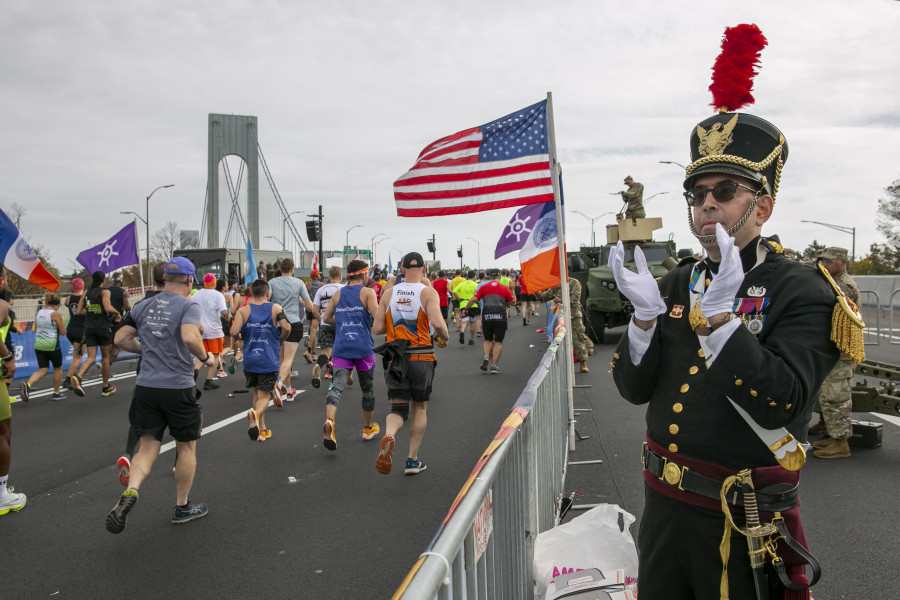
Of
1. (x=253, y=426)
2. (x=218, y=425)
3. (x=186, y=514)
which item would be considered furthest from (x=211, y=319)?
(x=186, y=514)

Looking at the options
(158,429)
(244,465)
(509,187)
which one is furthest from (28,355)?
(509,187)

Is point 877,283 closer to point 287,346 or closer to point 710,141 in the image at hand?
point 287,346

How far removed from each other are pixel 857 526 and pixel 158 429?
4.96 meters

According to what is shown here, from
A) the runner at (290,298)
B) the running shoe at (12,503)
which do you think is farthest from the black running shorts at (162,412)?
the runner at (290,298)

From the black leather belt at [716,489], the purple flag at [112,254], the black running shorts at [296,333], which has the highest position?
the purple flag at [112,254]

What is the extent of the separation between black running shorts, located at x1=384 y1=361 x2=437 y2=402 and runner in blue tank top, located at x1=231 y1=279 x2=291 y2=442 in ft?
6.30

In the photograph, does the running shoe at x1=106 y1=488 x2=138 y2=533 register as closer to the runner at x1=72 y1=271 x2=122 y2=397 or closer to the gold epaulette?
the gold epaulette

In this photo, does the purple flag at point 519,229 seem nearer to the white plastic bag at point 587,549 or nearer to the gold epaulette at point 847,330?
the white plastic bag at point 587,549

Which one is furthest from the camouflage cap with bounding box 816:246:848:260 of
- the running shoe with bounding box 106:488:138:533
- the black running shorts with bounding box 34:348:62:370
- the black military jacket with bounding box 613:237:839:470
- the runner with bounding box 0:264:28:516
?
the black running shorts with bounding box 34:348:62:370

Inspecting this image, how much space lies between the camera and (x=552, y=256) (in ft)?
22.3

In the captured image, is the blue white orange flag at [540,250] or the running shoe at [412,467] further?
the blue white orange flag at [540,250]

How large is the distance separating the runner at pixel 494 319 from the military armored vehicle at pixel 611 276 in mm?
2746

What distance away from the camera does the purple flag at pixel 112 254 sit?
11.3 meters

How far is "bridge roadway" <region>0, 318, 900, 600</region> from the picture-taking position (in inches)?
148
